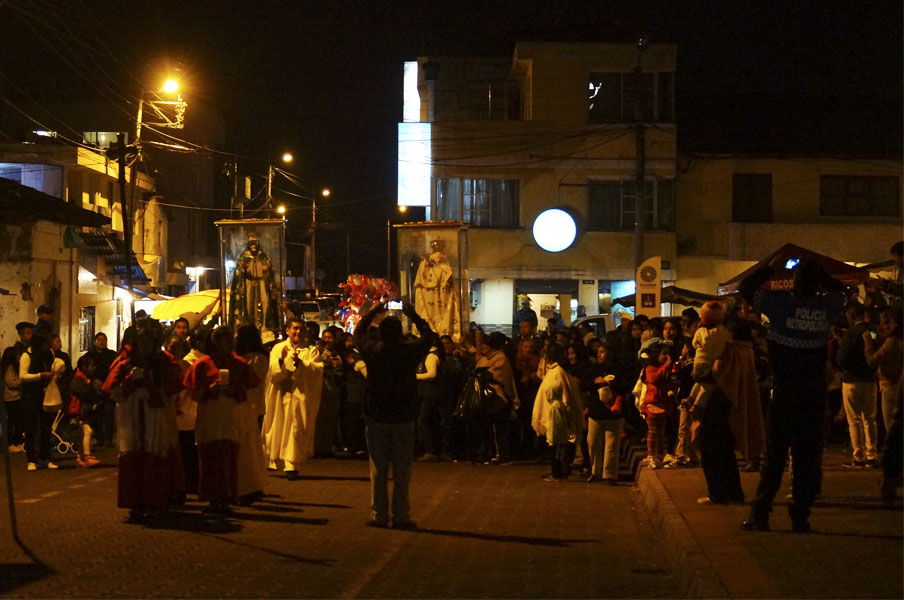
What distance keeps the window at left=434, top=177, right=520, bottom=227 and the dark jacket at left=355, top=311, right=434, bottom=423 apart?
88.4 feet

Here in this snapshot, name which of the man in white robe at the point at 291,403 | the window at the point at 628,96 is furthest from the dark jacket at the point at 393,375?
the window at the point at 628,96

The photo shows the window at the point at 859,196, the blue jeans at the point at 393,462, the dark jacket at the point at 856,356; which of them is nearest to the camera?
the blue jeans at the point at 393,462

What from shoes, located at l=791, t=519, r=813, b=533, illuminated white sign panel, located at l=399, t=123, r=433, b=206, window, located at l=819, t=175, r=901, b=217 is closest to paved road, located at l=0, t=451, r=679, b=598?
shoes, located at l=791, t=519, r=813, b=533

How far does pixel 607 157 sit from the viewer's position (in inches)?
1522

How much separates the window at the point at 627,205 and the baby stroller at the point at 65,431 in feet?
77.6

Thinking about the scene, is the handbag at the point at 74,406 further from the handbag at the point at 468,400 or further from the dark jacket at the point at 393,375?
the dark jacket at the point at 393,375

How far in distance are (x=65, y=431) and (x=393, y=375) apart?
27.5 feet

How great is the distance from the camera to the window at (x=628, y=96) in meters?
38.6

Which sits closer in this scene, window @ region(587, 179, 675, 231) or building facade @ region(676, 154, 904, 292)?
building facade @ region(676, 154, 904, 292)

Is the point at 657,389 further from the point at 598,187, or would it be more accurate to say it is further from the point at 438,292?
the point at 598,187

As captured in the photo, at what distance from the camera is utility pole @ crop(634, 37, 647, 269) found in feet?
118

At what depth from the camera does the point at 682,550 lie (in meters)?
9.26

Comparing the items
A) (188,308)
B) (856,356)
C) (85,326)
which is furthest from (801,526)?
(85,326)

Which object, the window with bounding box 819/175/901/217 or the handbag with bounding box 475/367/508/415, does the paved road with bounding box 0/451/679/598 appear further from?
the window with bounding box 819/175/901/217
